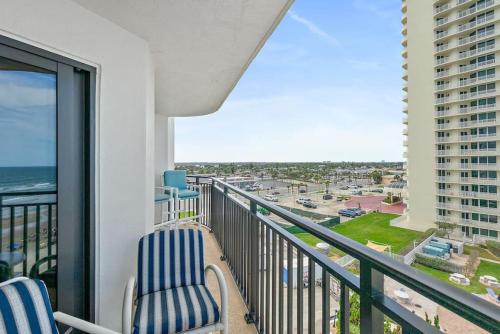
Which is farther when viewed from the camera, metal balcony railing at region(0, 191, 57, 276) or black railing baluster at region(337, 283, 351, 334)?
metal balcony railing at region(0, 191, 57, 276)

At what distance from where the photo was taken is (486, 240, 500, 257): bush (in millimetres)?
1196

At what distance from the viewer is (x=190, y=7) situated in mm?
1814

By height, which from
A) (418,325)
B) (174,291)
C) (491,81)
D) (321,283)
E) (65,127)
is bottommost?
(174,291)

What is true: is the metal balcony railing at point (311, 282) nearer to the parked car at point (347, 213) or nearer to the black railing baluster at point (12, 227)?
the parked car at point (347, 213)

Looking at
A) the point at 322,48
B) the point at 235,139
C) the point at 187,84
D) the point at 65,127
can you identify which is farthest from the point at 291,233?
the point at 235,139

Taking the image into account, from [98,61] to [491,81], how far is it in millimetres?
2863

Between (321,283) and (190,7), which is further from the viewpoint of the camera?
(190,7)

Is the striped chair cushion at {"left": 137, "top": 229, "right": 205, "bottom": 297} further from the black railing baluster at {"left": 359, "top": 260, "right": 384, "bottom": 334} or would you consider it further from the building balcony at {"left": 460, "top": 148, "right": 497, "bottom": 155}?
the building balcony at {"left": 460, "top": 148, "right": 497, "bottom": 155}

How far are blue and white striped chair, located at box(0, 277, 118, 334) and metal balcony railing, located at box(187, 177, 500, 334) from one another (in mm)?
1034

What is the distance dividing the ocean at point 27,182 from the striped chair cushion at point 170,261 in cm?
77

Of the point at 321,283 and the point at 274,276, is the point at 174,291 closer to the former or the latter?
the point at 274,276

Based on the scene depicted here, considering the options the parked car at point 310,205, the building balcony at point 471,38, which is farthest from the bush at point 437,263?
the building balcony at point 471,38

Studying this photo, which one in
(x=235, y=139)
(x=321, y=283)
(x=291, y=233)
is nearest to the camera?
(x=321, y=283)

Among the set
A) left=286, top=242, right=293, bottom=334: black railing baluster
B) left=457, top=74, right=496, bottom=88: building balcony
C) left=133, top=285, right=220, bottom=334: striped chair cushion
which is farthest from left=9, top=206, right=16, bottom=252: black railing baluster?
left=457, top=74, right=496, bottom=88: building balcony
